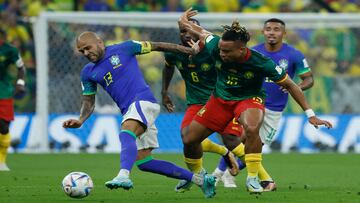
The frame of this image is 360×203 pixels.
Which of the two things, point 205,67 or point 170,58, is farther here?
point 170,58

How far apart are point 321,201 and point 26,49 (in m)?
14.6

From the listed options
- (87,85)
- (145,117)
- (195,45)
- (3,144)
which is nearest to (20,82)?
(3,144)

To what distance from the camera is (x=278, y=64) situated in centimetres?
1509

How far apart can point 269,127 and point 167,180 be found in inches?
71.4

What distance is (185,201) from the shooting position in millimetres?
11516

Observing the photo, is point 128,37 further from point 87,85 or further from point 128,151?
point 128,151

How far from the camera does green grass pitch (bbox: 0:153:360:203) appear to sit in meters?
12.0

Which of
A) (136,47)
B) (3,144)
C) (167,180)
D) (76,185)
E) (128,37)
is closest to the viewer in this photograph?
(76,185)

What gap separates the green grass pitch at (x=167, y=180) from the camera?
39.2 ft

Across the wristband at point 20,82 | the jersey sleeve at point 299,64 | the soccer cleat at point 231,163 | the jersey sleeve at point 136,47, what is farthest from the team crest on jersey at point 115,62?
the wristband at point 20,82

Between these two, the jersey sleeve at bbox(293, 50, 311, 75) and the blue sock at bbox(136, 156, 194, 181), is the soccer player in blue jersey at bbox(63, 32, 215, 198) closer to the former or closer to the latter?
the blue sock at bbox(136, 156, 194, 181)

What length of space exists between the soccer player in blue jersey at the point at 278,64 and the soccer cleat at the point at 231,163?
82 cm

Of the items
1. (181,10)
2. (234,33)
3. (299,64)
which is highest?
(181,10)

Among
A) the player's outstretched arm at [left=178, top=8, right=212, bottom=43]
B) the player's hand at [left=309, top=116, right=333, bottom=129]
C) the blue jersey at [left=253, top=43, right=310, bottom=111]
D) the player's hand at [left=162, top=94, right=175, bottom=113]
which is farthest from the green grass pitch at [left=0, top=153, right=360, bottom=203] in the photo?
the player's outstretched arm at [left=178, top=8, right=212, bottom=43]
